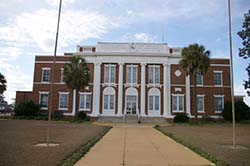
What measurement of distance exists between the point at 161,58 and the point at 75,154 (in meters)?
35.8

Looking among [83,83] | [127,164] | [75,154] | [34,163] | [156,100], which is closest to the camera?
[34,163]

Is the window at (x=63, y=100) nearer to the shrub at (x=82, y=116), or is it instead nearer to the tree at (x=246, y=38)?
the shrub at (x=82, y=116)

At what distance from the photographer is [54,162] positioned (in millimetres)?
8664

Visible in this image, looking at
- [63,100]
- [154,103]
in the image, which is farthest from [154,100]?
[63,100]

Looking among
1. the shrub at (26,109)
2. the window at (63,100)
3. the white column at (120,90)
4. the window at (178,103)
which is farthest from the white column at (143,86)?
the shrub at (26,109)

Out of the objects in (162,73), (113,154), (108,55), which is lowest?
(113,154)

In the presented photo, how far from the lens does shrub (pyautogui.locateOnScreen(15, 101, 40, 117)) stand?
4156 centimetres

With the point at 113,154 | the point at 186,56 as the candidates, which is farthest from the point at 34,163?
the point at 186,56

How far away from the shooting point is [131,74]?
1761 inches

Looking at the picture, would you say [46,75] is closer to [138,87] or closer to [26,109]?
[26,109]

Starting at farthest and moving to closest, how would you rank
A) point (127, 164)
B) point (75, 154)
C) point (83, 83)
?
point (83, 83) < point (75, 154) < point (127, 164)

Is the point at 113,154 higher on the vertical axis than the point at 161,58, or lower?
lower

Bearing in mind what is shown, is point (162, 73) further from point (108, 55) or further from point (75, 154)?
point (75, 154)

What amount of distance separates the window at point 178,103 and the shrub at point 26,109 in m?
21.0
